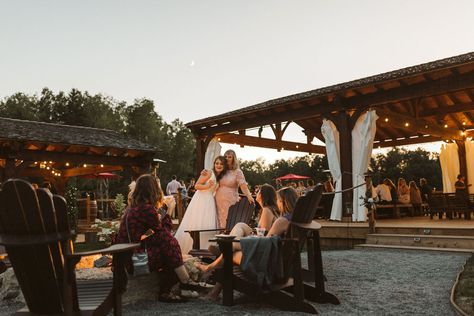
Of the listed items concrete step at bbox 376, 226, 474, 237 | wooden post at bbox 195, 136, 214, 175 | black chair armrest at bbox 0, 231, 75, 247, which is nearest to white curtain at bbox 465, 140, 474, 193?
concrete step at bbox 376, 226, 474, 237

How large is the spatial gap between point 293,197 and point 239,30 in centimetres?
1036

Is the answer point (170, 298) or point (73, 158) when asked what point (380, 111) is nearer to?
point (170, 298)

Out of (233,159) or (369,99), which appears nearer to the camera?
(233,159)

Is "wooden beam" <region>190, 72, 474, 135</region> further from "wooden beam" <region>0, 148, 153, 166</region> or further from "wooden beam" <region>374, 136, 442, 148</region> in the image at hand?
"wooden beam" <region>374, 136, 442, 148</region>

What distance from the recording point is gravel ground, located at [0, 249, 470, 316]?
3893 millimetres

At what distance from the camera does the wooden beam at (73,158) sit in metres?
13.0

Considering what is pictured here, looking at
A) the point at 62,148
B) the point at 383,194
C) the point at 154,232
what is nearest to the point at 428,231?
Result: the point at 383,194

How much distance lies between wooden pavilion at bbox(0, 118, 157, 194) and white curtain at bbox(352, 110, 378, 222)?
8125 millimetres

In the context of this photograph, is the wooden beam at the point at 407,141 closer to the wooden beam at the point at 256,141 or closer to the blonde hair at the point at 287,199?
the wooden beam at the point at 256,141

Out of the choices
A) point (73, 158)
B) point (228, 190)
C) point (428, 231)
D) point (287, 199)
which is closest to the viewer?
point (287, 199)

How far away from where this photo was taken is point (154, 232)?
4.23 metres

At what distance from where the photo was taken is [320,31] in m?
12.9

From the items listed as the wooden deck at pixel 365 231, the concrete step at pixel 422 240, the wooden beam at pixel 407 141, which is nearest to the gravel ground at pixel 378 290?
the concrete step at pixel 422 240

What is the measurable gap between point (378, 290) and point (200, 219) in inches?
112
